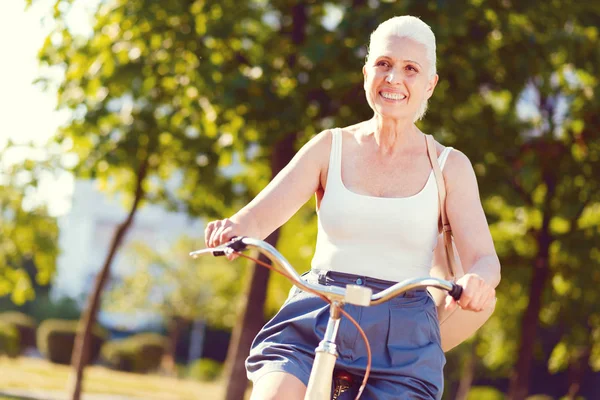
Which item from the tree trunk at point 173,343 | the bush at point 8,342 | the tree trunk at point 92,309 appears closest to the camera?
the tree trunk at point 92,309

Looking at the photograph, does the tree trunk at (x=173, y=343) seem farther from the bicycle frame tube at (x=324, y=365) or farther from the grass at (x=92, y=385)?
A: the bicycle frame tube at (x=324, y=365)

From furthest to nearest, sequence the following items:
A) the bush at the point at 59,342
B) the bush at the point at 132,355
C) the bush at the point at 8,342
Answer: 1. the bush at the point at 132,355
2. the bush at the point at 59,342
3. the bush at the point at 8,342

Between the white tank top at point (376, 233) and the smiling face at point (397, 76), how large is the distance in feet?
1.03

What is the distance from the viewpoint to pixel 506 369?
2319cm

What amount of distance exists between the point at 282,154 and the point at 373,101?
25.1 ft

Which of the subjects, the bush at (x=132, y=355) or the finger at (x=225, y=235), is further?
the bush at (x=132, y=355)

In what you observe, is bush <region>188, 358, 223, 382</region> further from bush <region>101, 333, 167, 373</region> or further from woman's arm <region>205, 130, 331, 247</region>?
woman's arm <region>205, 130, 331, 247</region>

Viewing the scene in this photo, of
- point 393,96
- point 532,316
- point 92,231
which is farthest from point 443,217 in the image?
Answer: point 92,231

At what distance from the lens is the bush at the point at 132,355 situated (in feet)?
105

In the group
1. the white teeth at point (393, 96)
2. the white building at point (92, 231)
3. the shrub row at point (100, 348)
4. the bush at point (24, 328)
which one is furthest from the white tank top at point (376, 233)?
the white building at point (92, 231)

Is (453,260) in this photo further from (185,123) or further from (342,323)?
(185,123)

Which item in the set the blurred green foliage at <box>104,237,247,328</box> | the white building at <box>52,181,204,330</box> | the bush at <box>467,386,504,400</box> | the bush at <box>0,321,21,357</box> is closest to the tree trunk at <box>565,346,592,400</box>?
the bush at <box>467,386,504,400</box>

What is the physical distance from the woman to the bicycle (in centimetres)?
13

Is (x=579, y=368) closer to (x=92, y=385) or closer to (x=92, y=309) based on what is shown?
(x=92, y=309)
